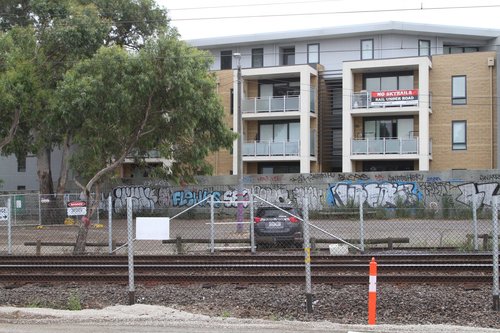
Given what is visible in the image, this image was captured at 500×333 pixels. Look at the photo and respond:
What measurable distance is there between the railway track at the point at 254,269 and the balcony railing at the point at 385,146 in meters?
22.2

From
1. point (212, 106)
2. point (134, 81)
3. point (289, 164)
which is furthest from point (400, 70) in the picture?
point (134, 81)

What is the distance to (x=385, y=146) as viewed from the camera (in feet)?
119

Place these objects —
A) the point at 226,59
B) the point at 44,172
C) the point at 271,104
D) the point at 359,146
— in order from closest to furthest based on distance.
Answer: the point at 44,172
the point at 359,146
the point at 271,104
the point at 226,59

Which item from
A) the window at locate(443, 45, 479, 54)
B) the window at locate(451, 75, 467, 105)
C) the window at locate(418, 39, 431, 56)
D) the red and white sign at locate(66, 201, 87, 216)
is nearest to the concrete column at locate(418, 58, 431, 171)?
the window at locate(451, 75, 467, 105)

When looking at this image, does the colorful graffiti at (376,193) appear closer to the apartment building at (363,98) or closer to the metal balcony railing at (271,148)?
the apartment building at (363,98)

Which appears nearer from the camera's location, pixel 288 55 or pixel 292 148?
pixel 292 148

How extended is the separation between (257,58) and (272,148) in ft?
26.0

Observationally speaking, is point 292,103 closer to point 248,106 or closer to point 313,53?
point 248,106

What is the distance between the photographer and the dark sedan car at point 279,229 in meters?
17.7

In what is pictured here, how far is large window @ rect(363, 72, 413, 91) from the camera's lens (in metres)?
37.4

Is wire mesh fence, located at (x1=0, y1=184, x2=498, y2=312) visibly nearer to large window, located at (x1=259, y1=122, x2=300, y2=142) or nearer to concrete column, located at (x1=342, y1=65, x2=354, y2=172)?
concrete column, located at (x1=342, y1=65, x2=354, y2=172)

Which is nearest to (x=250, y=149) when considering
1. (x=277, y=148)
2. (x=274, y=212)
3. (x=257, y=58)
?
(x=277, y=148)

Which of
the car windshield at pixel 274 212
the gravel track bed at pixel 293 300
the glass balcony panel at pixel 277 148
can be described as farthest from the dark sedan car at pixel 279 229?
the glass balcony panel at pixel 277 148

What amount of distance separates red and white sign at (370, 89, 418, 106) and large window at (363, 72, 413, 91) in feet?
3.61
